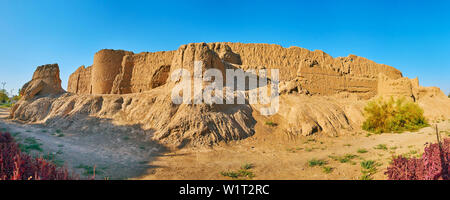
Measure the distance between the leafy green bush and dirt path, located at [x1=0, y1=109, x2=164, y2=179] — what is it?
13406 mm

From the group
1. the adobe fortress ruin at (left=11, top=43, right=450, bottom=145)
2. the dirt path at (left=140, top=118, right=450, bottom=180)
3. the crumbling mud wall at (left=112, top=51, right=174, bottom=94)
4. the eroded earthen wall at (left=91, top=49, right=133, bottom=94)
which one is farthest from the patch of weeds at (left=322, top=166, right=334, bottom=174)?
the eroded earthen wall at (left=91, top=49, right=133, bottom=94)

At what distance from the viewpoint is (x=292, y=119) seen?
13.6 meters

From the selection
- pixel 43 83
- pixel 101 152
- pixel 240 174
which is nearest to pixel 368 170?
pixel 240 174

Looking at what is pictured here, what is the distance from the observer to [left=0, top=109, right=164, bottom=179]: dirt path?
7.06 m

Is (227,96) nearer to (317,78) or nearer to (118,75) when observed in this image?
(317,78)

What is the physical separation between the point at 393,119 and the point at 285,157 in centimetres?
963

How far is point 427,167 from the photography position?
4.07m

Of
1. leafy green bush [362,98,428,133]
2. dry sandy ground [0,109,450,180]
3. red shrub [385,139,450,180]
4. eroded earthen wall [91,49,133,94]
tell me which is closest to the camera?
red shrub [385,139,450,180]

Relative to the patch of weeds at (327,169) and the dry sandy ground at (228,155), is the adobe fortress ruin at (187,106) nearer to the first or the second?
the dry sandy ground at (228,155)

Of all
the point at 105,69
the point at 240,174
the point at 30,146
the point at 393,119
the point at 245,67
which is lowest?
the point at 240,174

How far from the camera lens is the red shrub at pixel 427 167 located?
382cm

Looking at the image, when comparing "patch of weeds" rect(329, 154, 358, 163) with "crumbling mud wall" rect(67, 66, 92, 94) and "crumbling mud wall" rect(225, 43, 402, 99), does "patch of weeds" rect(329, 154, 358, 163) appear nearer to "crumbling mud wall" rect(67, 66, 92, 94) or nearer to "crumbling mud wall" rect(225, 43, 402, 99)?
"crumbling mud wall" rect(225, 43, 402, 99)

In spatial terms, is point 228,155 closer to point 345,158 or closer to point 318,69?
point 345,158

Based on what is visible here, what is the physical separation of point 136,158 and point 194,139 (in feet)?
9.92
